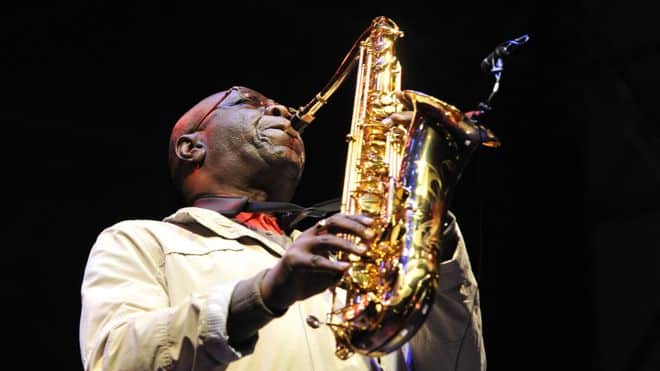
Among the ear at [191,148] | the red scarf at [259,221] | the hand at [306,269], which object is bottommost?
the red scarf at [259,221]

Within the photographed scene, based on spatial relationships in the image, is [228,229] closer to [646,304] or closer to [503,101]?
[503,101]

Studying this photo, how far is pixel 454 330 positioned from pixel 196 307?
37.3 inches

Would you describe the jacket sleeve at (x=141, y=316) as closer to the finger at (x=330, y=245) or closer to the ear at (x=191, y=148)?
the finger at (x=330, y=245)

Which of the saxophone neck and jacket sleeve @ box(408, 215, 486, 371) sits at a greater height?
the saxophone neck

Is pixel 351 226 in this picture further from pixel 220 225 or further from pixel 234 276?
pixel 220 225

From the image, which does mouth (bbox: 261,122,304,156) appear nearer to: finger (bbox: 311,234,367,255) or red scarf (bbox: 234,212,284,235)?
red scarf (bbox: 234,212,284,235)

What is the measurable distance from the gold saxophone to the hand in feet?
0.39

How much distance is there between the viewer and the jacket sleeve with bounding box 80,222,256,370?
7.02 feet

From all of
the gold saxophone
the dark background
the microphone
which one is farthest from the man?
the dark background

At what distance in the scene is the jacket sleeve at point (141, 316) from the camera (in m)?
2.14

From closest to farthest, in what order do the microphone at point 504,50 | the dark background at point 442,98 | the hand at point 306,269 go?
the hand at point 306,269
the microphone at point 504,50
the dark background at point 442,98

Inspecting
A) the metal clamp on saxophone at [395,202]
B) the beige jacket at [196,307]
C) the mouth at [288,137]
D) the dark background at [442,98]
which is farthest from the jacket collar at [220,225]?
the dark background at [442,98]

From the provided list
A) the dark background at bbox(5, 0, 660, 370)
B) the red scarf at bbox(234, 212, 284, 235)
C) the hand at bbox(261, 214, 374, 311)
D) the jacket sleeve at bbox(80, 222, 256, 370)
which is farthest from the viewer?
the dark background at bbox(5, 0, 660, 370)

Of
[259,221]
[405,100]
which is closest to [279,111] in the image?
[259,221]
